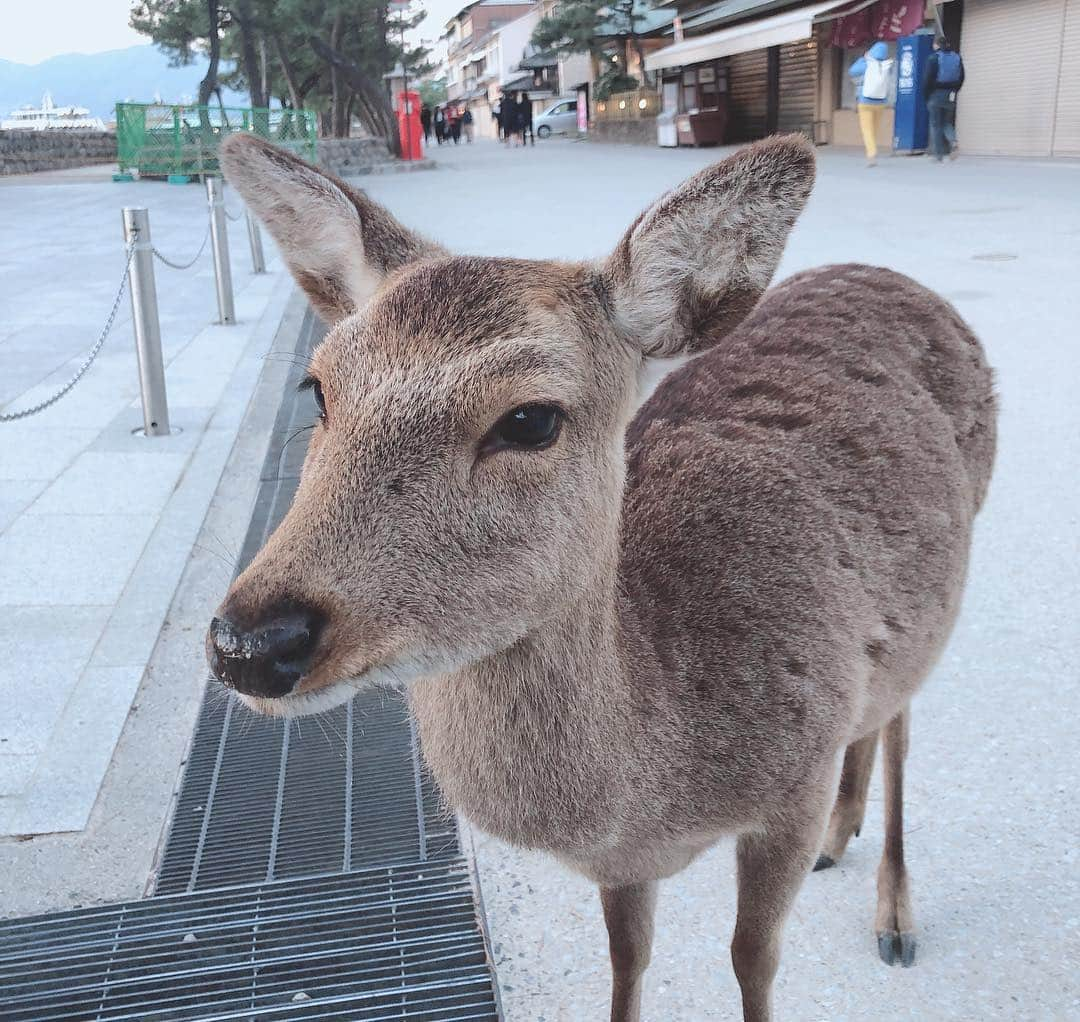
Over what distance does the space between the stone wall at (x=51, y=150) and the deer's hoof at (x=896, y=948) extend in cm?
3186

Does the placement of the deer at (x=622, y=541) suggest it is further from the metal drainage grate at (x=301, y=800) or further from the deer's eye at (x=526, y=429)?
the metal drainage grate at (x=301, y=800)

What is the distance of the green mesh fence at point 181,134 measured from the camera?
23797 millimetres

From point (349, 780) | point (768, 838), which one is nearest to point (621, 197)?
point (349, 780)

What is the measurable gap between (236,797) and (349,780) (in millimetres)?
326

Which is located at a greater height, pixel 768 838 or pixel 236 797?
pixel 768 838

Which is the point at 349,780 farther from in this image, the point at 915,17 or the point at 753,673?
the point at 915,17

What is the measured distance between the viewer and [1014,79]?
67.2 ft

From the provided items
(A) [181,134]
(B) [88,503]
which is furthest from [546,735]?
(A) [181,134]

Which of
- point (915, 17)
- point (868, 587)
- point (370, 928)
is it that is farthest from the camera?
point (915, 17)

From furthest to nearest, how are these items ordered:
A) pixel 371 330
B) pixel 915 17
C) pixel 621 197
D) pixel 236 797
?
pixel 915 17, pixel 621 197, pixel 236 797, pixel 371 330

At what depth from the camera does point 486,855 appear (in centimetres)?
295

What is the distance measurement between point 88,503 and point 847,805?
3984 millimetres

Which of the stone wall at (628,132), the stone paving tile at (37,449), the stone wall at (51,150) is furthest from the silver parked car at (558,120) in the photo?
the stone paving tile at (37,449)

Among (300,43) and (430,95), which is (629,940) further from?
(430,95)
